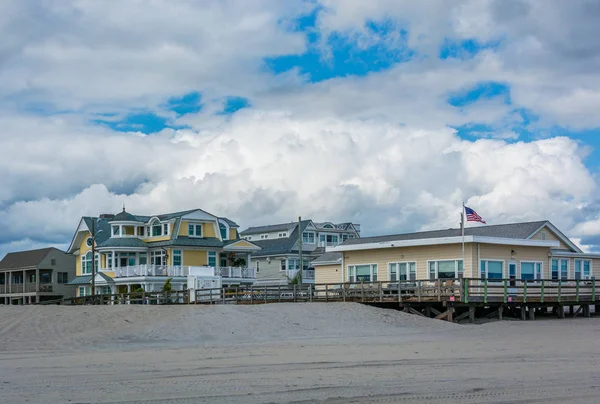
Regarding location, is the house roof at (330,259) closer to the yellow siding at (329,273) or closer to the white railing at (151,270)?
the yellow siding at (329,273)

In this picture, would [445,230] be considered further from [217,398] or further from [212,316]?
[217,398]

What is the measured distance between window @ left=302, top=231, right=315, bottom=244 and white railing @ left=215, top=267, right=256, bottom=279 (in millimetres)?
14398

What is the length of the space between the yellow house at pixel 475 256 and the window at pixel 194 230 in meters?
20.3

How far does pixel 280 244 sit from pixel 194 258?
16.1m

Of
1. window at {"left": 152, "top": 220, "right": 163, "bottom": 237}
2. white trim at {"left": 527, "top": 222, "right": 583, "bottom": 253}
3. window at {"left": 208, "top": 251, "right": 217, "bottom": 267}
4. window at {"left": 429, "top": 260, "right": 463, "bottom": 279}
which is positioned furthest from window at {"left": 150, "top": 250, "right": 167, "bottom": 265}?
white trim at {"left": 527, "top": 222, "right": 583, "bottom": 253}

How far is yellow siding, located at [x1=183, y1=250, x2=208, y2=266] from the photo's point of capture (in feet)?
202

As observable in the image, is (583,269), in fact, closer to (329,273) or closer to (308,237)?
(329,273)

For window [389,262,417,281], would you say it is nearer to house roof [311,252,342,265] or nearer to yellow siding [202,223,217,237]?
house roof [311,252,342,265]

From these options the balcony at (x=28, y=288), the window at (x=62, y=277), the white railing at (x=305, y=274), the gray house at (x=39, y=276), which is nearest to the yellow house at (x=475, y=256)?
the white railing at (x=305, y=274)

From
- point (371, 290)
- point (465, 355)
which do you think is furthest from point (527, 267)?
point (465, 355)

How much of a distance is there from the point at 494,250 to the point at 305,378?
24.7 metres

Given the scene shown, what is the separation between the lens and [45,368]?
1791cm

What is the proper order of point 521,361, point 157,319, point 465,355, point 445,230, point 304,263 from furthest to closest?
point 304,263 < point 445,230 < point 157,319 < point 465,355 < point 521,361

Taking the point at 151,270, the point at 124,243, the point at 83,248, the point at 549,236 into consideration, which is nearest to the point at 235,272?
the point at 151,270
